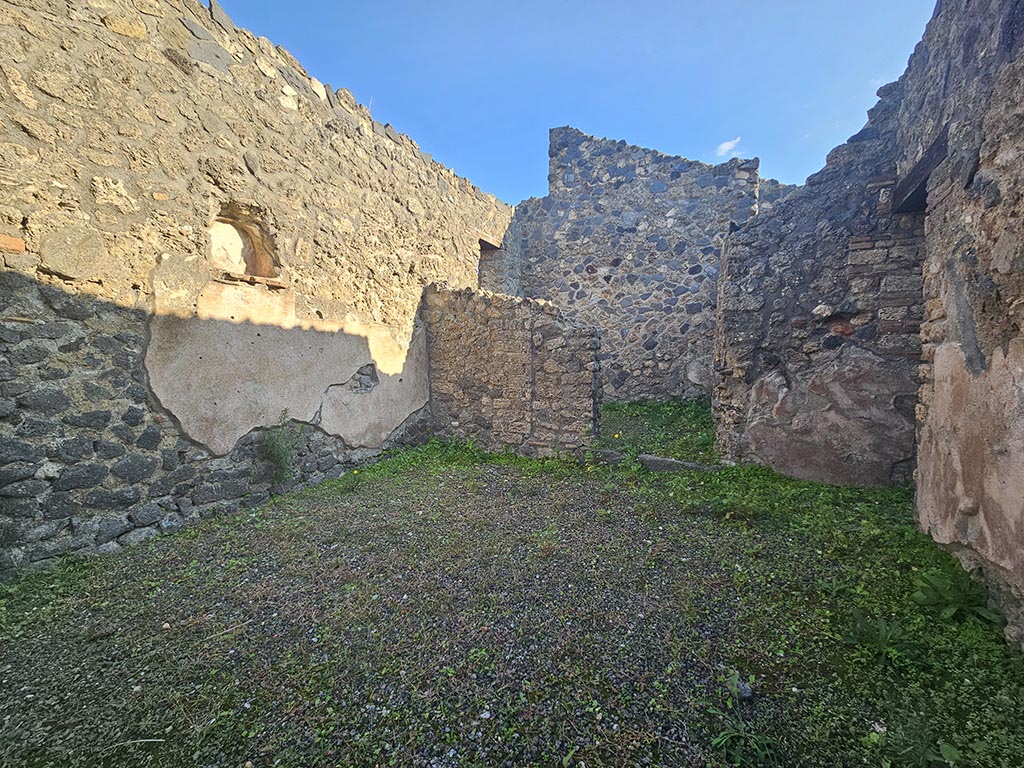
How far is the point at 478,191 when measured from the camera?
748 centimetres

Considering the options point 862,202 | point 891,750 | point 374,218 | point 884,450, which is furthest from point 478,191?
point 891,750

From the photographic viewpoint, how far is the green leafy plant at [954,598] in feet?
6.47

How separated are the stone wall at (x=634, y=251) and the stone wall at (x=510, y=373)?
285cm

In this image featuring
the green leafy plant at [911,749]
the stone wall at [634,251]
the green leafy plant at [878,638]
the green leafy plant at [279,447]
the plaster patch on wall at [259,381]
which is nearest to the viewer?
the green leafy plant at [911,749]

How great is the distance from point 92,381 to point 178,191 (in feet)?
5.07

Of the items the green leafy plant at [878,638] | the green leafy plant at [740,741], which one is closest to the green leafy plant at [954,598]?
the green leafy plant at [878,638]

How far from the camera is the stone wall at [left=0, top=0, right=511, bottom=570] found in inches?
108

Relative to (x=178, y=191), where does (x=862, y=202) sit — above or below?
above

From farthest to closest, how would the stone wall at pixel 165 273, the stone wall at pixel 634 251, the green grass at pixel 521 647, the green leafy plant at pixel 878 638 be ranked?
the stone wall at pixel 634 251 → the stone wall at pixel 165 273 → the green leafy plant at pixel 878 638 → the green grass at pixel 521 647

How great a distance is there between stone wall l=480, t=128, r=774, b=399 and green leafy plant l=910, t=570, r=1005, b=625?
17.7 ft

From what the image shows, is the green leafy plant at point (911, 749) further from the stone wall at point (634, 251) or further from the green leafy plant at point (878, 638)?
the stone wall at point (634, 251)

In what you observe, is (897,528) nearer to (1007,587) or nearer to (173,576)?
(1007,587)

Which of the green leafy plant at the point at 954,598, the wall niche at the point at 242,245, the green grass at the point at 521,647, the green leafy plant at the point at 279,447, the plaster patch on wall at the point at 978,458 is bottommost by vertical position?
the green grass at the point at 521,647

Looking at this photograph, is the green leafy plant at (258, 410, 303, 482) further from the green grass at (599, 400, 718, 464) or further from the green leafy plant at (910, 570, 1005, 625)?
the green leafy plant at (910, 570, 1005, 625)
